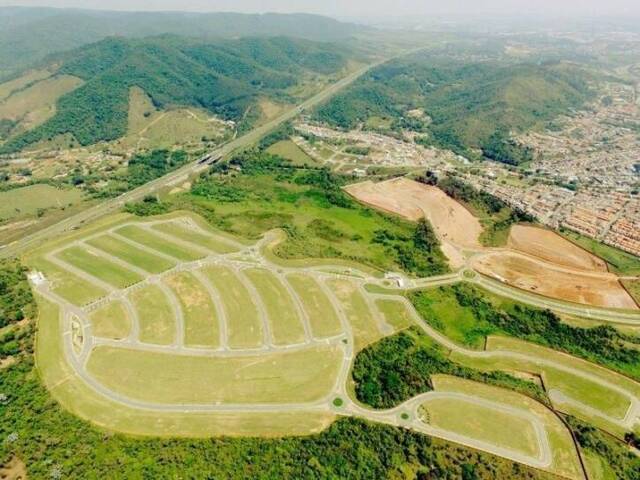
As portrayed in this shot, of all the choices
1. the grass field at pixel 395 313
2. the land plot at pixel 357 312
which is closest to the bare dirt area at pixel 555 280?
the grass field at pixel 395 313

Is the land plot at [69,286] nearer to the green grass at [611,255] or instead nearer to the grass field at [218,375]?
the grass field at [218,375]

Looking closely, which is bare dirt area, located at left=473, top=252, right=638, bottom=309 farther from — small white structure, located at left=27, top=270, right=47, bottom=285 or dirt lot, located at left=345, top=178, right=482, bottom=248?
small white structure, located at left=27, top=270, right=47, bottom=285

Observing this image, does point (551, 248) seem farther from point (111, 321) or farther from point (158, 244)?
point (111, 321)

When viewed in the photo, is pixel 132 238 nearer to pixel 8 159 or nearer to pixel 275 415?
pixel 275 415

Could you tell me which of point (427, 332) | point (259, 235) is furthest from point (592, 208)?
point (259, 235)

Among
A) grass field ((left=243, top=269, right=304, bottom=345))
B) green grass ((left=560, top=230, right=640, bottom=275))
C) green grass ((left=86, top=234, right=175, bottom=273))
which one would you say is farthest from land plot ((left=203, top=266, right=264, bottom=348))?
green grass ((left=560, top=230, right=640, bottom=275))

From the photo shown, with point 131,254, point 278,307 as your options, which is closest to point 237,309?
point 278,307

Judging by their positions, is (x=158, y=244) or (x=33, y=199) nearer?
(x=158, y=244)
